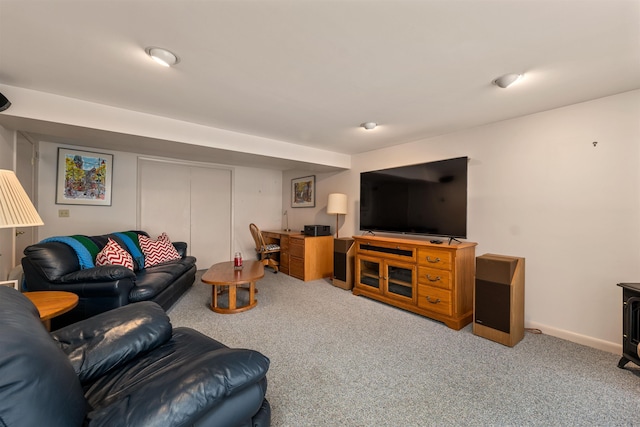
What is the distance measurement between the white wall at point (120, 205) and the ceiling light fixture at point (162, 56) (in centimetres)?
304

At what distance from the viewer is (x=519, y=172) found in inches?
110

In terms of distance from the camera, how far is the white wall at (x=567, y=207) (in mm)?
2254

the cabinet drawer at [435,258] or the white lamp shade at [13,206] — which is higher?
the white lamp shade at [13,206]

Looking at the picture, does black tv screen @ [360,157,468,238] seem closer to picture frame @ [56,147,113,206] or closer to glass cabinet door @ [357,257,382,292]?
glass cabinet door @ [357,257,382,292]

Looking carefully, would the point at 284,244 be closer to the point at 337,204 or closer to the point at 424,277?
the point at 337,204

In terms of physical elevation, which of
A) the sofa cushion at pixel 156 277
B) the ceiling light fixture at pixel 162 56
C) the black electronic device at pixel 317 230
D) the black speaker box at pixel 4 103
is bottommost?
the sofa cushion at pixel 156 277

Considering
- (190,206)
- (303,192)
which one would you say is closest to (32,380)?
(190,206)

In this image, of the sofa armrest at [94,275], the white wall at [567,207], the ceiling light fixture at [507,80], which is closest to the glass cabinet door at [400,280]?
the white wall at [567,207]

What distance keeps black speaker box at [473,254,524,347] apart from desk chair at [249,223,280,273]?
332 cm

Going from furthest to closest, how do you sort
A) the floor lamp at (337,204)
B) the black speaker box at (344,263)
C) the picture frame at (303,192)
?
1. the picture frame at (303,192)
2. the floor lamp at (337,204)
3. the black speaker box at (344,263)

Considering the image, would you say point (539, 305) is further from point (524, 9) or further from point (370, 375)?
point (524, 9)

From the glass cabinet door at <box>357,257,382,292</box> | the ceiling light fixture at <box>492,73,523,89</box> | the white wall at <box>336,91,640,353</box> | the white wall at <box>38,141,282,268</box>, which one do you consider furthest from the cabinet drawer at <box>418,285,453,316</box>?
the white wall at <box>38,141,282,268</box>

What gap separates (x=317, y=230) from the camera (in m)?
4.67

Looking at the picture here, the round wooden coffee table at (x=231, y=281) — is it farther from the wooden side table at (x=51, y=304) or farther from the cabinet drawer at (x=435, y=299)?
the cabinet drawer at (x=435, y=299)
